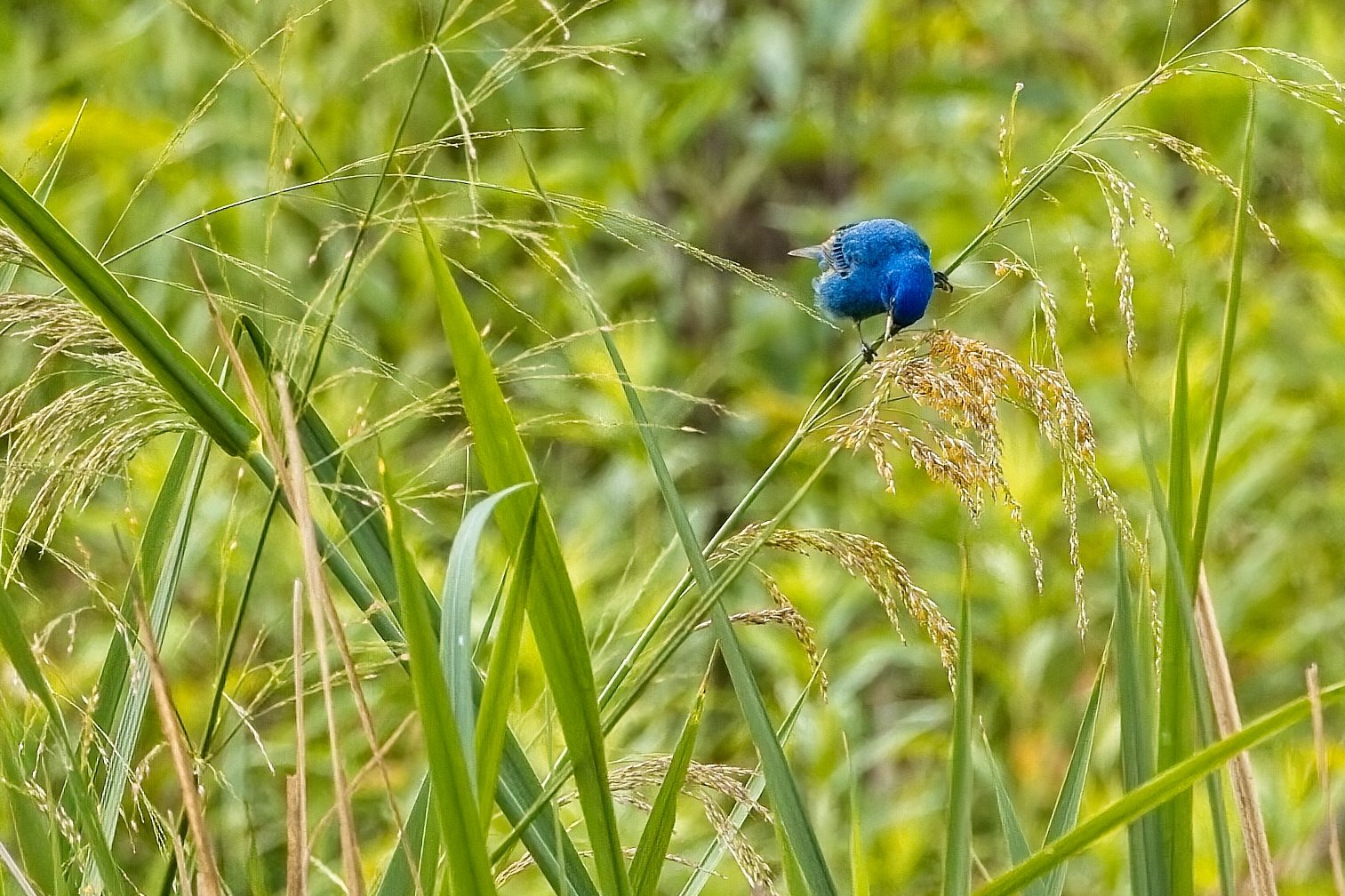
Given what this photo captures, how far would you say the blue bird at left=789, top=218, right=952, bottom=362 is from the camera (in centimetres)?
152

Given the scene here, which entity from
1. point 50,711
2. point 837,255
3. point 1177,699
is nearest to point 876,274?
point 837,255

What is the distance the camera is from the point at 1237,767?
0.98m

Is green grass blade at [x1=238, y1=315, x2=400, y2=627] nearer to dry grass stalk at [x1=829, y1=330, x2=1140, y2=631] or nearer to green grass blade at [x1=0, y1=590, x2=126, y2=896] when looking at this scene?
green grass blade at [x1=0, y1=590, x2=126, y2=896]

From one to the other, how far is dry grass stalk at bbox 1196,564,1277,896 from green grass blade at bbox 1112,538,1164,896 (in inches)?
1.6

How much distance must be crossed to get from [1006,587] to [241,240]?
5.04ft

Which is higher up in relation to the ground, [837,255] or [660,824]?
[837,255]

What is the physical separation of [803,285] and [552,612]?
9.02 feet

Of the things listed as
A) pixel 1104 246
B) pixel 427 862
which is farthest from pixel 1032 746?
pixel 427 862

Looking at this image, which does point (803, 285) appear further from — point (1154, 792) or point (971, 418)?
point (1154, 792)

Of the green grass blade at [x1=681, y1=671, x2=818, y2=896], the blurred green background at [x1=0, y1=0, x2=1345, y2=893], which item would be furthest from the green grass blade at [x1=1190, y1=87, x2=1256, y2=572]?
the blurred green background at [x1=0, y1=0, x2=1345, y2=893]

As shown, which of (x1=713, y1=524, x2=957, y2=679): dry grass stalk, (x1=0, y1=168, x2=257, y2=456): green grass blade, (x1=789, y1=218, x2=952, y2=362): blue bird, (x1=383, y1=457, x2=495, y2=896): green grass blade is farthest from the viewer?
(x1=789, y1=218, x2=952, y2=362): blue bird

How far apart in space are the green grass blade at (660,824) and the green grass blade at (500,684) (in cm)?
13

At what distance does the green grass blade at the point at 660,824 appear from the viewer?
35.2 inches

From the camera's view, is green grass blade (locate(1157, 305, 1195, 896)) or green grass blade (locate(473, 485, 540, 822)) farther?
green grass blade (locate(1157, 305, 1195, 896))
